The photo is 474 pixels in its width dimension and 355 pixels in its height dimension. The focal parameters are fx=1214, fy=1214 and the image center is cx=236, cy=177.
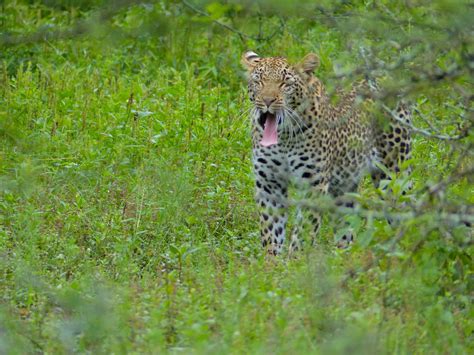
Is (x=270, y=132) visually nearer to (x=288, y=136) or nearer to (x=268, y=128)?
(x=268, y=128)

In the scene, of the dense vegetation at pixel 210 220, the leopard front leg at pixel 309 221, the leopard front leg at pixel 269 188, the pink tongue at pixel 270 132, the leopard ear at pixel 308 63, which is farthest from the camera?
the leopard ear at pixel 308 63

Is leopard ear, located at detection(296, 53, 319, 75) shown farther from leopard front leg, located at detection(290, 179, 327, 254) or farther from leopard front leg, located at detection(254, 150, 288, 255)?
leopard front leg, located at detection(290, 179, 327, 254)

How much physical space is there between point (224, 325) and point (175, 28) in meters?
2.17

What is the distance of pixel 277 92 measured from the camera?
31.1ft

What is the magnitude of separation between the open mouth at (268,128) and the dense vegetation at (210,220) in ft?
2.69

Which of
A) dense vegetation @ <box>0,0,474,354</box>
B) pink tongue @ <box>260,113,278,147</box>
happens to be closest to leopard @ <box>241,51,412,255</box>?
pink tongue @ <box>260,113,278,147</box>

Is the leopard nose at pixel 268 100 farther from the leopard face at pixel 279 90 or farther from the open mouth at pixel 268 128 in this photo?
the open mouth at pixel 268 128

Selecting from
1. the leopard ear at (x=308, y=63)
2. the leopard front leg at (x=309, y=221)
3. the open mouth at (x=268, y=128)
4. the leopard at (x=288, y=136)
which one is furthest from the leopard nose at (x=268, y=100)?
the leopard front leg at (x=309, y=221)

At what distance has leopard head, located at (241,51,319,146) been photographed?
9.44 metres

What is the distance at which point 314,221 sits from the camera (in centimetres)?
922

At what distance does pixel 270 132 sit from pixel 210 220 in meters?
0.92

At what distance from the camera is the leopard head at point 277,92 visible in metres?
9.44

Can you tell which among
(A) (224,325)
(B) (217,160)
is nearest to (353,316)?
(A) (224,325)

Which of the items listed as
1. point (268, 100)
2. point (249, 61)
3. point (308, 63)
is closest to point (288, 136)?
point (268, 100)
